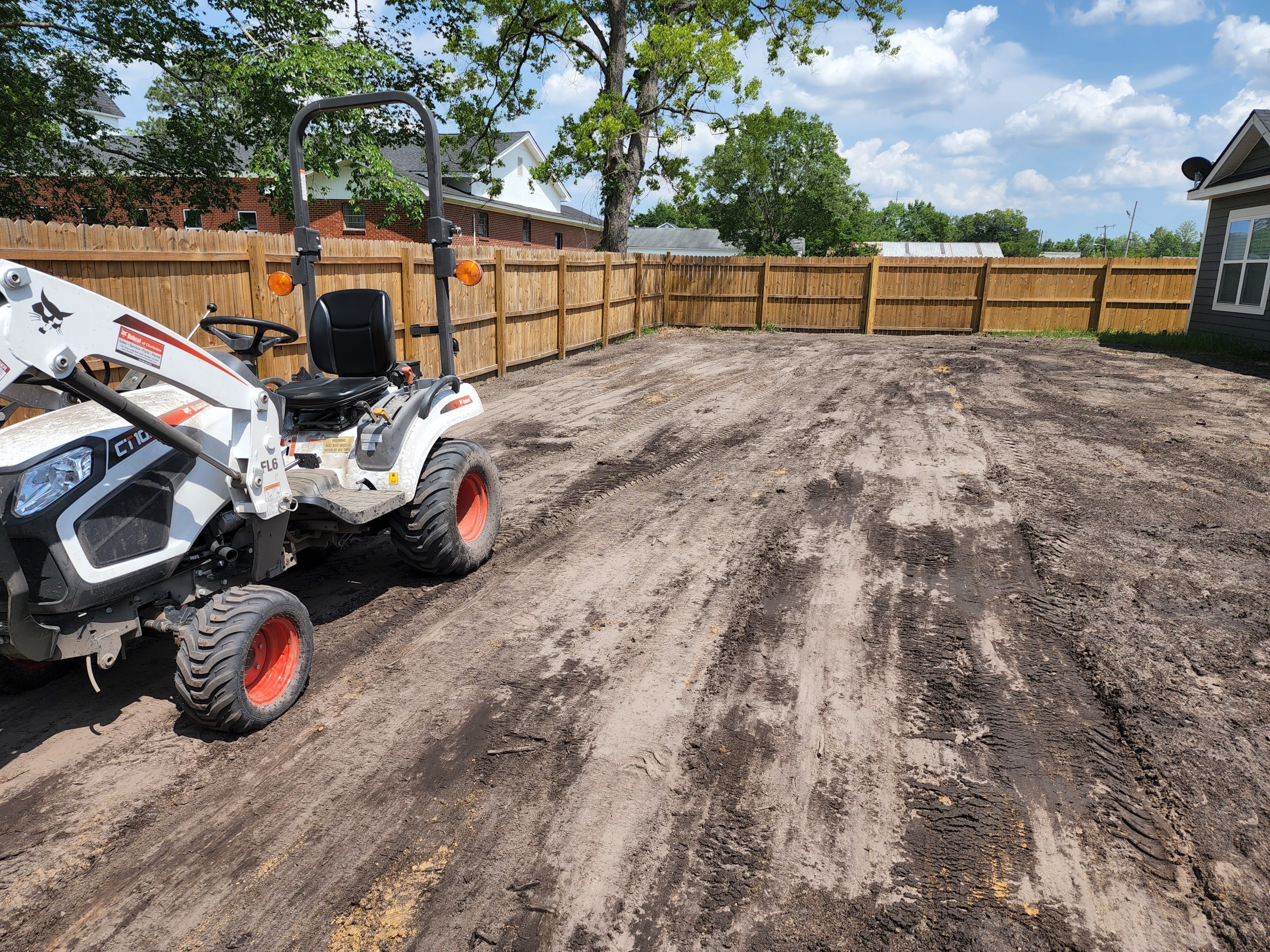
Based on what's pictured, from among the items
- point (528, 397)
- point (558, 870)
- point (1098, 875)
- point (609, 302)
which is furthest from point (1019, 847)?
point (609, 302)

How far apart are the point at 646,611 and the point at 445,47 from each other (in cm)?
1917

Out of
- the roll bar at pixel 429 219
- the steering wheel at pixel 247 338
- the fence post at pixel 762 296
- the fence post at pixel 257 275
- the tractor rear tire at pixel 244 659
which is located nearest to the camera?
the tractor rear tire at pixel 244 659

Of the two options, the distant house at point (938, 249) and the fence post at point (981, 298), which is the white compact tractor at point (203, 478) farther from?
the distant house at point (938, 249)

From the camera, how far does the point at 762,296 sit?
21156mm

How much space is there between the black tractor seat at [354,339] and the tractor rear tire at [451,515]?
0.61 metres

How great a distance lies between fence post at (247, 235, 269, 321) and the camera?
7.49 m

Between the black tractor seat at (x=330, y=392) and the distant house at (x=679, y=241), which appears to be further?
the distant house at (x=679, y=241)

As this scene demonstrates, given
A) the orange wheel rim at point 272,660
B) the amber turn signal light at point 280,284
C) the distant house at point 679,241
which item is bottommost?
the orange wheel rim at point 272,660

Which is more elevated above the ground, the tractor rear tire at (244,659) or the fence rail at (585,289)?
the fence rail at (585,289)

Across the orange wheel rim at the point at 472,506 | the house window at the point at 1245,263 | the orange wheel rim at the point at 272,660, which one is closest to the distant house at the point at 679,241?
the house window at the point at 1245,263

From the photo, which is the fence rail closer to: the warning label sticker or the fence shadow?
the fence shadow

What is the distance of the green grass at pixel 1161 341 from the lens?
1546cm

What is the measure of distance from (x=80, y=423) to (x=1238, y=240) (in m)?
20.0

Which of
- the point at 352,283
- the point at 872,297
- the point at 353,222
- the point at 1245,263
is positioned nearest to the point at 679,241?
the point at 353,222
